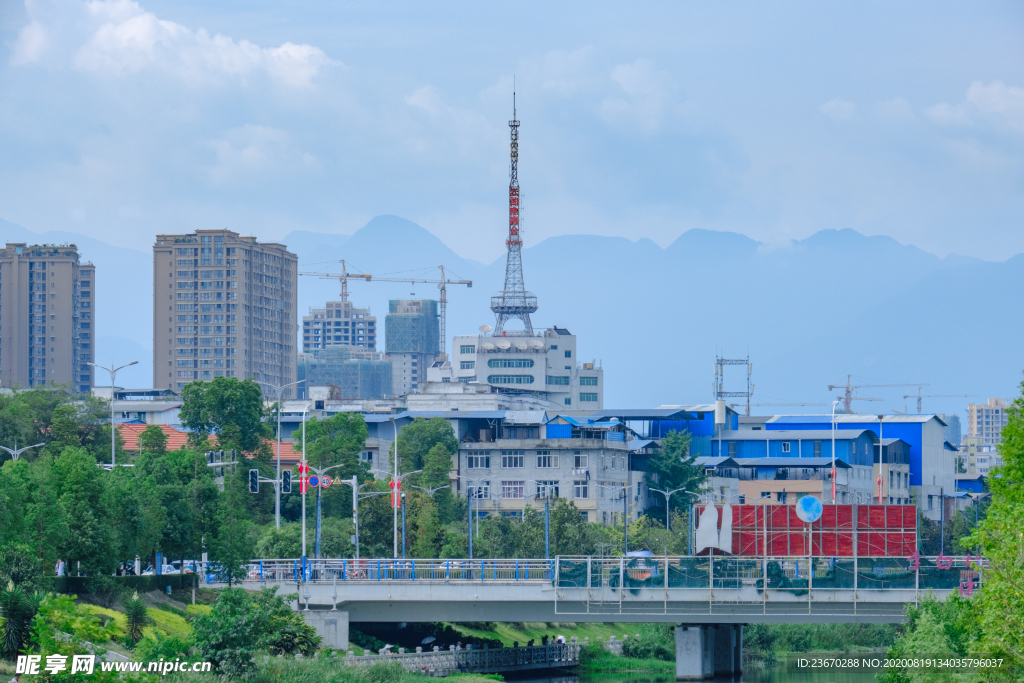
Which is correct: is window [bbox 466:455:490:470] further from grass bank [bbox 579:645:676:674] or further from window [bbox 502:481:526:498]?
grass bank [bbox 579:645:676:674]

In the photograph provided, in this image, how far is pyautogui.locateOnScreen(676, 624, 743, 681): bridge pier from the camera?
67.5 meters

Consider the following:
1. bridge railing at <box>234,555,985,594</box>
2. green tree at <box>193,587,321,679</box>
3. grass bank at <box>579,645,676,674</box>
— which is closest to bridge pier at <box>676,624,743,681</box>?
bridge railing at <box>234,555,985,594</box>

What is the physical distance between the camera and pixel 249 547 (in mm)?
69062

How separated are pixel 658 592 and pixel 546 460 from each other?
6392 centimetres

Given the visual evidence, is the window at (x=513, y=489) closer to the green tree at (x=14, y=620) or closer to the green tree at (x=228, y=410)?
the green tree at (x=228, y=410)

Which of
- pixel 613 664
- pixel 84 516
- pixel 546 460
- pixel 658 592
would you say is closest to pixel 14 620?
pixel 84 516

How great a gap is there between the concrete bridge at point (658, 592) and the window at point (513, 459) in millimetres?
55673

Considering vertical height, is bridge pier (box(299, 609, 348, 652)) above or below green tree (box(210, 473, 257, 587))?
below

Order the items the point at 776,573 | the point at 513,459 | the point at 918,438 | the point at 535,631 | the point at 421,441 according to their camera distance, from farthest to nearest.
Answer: the point at 918,438 → the point at 513,459 → the point at 421,441 → the point at 535,631 → the point at 776,573

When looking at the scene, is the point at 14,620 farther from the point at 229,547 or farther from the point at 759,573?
the point at 759,573

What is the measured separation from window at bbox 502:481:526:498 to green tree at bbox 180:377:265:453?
104 ft

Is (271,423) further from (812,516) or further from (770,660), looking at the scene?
(812,516)

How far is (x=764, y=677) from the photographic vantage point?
247 feet

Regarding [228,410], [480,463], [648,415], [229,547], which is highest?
[648,415]
